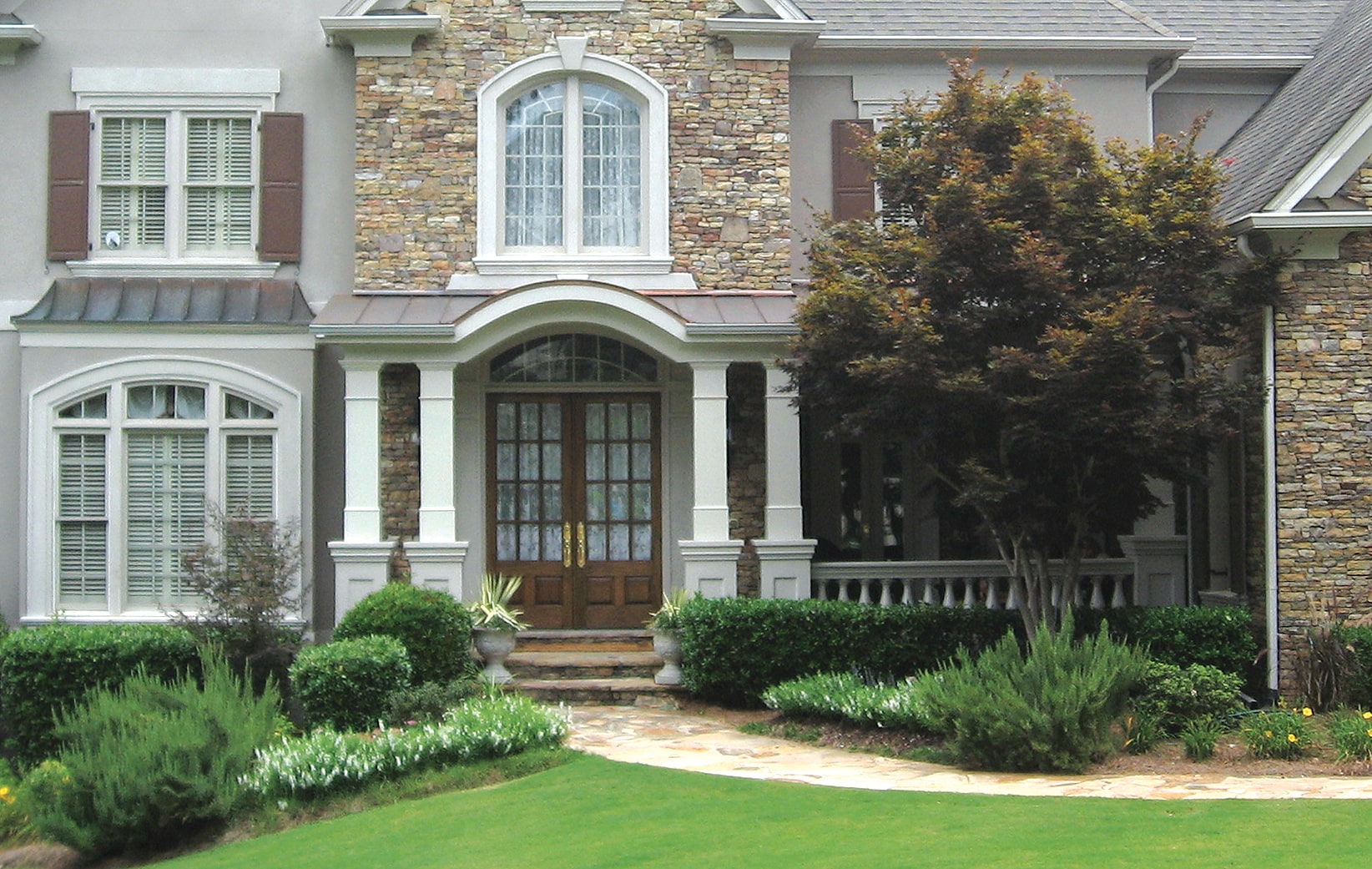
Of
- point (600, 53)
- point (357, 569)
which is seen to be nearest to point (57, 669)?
point (357, 569)

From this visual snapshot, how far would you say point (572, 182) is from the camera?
1622 cm

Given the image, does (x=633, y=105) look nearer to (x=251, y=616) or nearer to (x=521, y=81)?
(x=521, y=81)

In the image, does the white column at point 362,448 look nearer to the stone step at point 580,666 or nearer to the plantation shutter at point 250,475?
the plantation shutter at point 250,475

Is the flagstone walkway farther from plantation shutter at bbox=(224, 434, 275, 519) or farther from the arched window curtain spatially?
the arched window curtain

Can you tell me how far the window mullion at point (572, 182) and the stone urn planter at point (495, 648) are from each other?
4.12 metres

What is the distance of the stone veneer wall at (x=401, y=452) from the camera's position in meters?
16.1

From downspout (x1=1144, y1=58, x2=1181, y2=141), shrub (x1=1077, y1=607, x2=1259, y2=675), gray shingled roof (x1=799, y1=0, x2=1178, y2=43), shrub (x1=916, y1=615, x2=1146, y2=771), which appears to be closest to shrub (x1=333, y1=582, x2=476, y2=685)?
shrub (x1=916, y1=615, x2=1146, y2=771)

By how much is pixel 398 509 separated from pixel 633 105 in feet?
16.2

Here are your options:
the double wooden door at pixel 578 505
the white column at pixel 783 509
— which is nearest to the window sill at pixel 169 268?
the double wooden door at pixel 578 505

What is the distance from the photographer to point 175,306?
16.2 m

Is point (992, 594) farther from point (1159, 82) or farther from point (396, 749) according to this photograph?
point (1159, 82)

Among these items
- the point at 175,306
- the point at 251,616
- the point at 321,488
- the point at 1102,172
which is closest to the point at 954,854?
the point at 1102,172

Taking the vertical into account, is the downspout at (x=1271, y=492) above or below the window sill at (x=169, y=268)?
below

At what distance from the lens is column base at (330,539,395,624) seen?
15344mm
